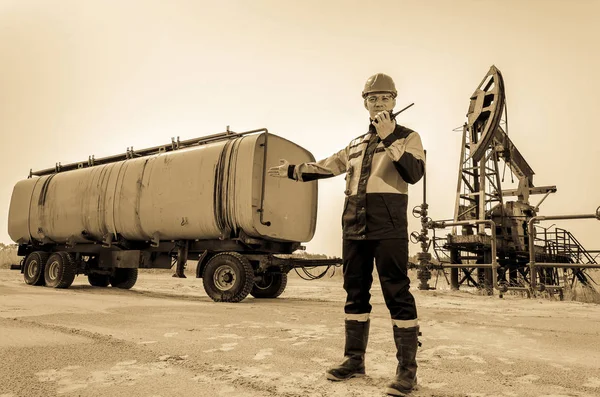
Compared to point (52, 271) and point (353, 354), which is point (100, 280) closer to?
point (52, 271)

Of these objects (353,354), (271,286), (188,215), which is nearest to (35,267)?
(188,215)

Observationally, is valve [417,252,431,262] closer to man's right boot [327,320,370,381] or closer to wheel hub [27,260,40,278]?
man's right boot [327,320,370,381]

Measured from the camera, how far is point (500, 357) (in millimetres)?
3633

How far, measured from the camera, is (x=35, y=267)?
1189 cm

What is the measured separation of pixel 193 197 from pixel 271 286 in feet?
7.74

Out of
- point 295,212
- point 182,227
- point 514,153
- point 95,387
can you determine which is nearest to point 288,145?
point 295,212

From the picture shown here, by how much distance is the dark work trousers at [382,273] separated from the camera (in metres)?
2.90

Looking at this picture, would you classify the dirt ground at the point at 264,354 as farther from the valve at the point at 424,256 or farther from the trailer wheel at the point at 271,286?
the valve at the point at 424,256

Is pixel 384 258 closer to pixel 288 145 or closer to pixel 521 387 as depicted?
pixel 521 387

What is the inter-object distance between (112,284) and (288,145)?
6.85 meters

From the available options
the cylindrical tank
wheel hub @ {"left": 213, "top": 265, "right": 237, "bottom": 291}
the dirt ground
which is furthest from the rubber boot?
wheel hub @ {"left": 213, "top": 265, "right": 237, "bottom": 291}

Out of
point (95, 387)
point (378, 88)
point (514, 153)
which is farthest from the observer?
point (514, 153)

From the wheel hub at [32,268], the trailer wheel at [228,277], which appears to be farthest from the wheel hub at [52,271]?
the trailer wheel at [228,277]

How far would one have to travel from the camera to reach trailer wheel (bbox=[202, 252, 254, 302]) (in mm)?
7906
